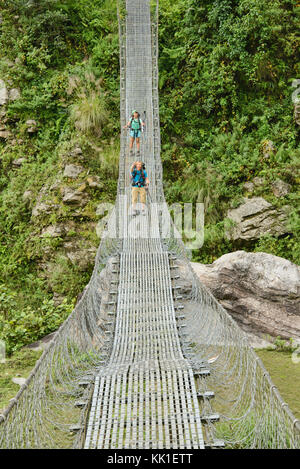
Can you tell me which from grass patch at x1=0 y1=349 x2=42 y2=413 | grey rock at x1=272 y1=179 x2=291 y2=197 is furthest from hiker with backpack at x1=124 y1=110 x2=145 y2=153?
grass patch at x1=0 y1=349 x2=42 y2=413

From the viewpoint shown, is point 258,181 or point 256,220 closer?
point 256,220

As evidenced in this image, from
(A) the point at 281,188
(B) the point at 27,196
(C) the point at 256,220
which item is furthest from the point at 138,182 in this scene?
(B) the point at 27,196

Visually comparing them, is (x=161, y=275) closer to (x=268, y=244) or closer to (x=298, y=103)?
(x=268, y=244)

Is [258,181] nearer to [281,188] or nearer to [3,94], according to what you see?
[281,188]

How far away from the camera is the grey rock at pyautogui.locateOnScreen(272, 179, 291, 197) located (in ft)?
28.0

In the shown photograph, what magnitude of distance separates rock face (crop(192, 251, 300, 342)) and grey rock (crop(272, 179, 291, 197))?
3.19 m

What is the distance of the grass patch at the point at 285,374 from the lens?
375 cm

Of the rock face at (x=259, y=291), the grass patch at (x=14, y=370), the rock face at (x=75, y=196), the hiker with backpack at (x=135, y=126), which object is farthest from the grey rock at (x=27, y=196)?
the rock face at (x=259, y=291)

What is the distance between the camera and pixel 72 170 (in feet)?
31.5

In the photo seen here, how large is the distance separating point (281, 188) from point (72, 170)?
511cm

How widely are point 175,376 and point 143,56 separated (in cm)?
922

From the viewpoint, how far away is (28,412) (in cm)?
294

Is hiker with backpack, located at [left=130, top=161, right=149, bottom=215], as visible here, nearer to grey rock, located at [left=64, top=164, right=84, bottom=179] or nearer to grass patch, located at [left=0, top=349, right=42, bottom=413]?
grey rock, located at [left=64, top=164, right=84, bottom=179]
